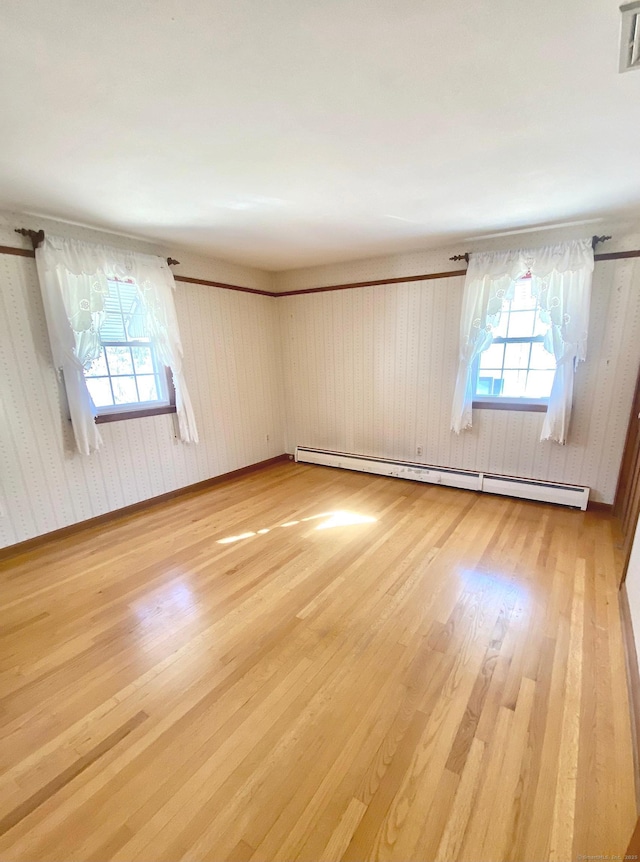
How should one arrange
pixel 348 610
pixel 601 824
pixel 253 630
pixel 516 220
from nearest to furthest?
1. pixel 601 824
2. pixel 253 630
3. pixel 348 610
4. pixel 516 220

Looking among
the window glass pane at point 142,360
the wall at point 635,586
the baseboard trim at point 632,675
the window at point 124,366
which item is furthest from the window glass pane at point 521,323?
the window glass pane at point 142,360

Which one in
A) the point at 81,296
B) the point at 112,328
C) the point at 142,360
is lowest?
the point at 142,360

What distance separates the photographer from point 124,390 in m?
3.26

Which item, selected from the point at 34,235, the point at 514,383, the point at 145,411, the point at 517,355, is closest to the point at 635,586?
the point at 514,383

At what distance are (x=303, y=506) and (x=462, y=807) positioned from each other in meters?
2.45

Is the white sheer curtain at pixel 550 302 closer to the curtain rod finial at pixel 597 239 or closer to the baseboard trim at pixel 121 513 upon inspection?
the curtain rod finial at pixel 597 239

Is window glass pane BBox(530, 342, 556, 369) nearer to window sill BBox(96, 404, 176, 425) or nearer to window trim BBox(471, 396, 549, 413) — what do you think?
window trim BBox(471, 396, 549, 413)

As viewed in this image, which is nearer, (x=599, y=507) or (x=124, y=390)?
(x=599, y=507)

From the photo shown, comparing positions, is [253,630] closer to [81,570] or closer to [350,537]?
[350,537]

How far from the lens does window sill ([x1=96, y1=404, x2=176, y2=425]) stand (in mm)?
3061

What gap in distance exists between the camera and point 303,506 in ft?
11.3

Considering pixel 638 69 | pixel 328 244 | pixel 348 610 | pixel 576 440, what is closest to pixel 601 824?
pixel 348 610

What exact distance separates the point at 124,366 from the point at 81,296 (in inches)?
26.3

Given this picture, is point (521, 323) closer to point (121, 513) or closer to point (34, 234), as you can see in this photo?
point (34, 234)
